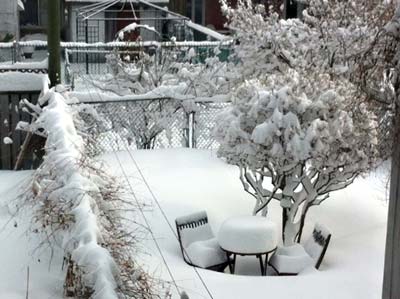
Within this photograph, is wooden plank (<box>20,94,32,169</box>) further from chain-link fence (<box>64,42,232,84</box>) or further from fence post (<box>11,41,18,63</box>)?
fence post (<box>11,41,18,63</box>)

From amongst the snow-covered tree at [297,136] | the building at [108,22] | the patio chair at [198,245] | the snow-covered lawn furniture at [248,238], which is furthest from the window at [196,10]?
the snow-covered lawn furniture at [248,238]

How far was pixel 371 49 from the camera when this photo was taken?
349cm

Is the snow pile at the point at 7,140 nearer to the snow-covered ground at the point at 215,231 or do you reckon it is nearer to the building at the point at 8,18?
the snow-covered ground at the point at 215,231

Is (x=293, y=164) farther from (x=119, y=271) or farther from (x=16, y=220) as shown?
(x=119, y=271)

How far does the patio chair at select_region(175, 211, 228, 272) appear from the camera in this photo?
6359mm

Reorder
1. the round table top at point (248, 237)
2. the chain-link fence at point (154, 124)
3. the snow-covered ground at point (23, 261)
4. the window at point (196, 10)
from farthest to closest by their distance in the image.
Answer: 1. the window at point (196, 10)
2. the chain-link fence at point (154, 124)
3. the round table top at point (248, 237)
4. the snow-covered ground at point (23, 261)

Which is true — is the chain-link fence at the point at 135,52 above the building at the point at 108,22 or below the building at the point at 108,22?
below

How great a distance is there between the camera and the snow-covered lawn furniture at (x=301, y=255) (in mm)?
6262

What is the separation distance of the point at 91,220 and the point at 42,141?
4.32m

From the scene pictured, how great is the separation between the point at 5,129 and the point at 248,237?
3.79 meters

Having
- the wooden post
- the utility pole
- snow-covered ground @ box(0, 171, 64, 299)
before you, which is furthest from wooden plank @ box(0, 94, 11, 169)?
the wooden post

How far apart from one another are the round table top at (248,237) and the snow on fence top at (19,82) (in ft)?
11.1

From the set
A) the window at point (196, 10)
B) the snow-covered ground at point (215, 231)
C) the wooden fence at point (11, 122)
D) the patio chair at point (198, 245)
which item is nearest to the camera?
the snow-covered ground at point (215, 231)

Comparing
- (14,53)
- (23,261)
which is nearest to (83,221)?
(23,261)
